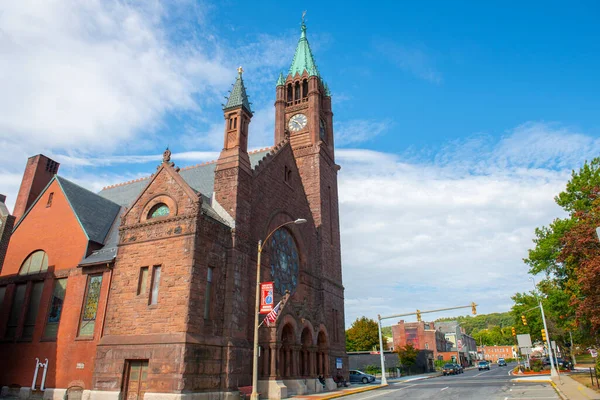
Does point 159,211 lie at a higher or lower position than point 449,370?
higher

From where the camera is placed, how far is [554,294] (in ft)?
139

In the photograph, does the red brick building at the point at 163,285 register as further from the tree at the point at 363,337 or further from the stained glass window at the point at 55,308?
the tree at the point at 363,337

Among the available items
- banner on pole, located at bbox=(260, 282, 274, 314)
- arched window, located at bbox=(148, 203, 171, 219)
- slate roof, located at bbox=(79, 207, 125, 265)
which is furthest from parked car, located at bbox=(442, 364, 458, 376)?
arched window, located at bbox=(148, 203, 171, 219)

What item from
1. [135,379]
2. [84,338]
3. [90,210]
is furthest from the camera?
[90,210]

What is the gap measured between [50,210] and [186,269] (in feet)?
45.2

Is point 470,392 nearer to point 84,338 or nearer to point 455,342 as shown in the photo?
point 84,338

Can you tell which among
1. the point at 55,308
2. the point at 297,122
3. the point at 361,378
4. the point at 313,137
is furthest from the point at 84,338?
the point at 297,122

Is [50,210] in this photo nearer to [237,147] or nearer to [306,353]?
[237,147]

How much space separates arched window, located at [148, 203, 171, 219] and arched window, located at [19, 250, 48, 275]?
9.00 metres

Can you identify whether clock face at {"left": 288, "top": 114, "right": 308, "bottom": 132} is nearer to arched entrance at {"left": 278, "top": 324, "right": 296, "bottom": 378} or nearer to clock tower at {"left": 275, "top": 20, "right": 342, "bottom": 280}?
clock tower at {"left": 275, "top": 20, "right": 342, "bottom": 280}

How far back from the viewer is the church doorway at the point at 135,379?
21.1m

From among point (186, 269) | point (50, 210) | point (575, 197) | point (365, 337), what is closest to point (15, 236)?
point (50, 210)

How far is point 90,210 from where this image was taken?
1189 inches

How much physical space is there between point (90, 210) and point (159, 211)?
26.4ft
